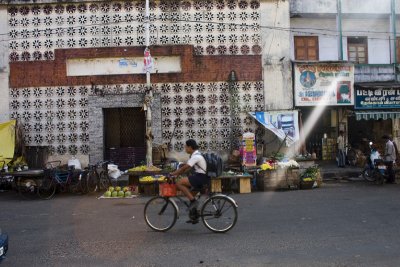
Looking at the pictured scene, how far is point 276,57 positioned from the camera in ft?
55.0

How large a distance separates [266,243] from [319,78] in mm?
11588

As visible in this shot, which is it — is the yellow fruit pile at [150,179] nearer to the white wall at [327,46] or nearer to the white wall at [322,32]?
the white wall at [322,32]

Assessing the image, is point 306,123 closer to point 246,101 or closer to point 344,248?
point 246,101

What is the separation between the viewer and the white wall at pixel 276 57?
16.7 meters

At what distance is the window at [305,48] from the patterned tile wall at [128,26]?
96.7 inches

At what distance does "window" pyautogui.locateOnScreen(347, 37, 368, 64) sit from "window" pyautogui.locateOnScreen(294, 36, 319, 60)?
163 cm

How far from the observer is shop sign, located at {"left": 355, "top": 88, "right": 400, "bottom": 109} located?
1733 cm

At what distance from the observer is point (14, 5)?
16562 millimetres

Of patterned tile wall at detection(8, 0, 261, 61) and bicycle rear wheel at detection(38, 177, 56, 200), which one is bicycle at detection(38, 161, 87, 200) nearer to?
bicycle rear wheel at detection(38, 177, 56, 200)

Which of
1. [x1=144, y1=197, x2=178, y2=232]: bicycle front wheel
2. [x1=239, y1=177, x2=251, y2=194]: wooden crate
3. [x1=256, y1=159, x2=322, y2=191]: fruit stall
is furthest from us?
[x1=256, y1=159, x2=322, y2=191]: fruit stall

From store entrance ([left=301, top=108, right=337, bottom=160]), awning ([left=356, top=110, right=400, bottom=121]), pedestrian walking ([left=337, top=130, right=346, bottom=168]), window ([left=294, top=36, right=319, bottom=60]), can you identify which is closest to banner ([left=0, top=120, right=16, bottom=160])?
window ([left=294, top=36, right=319, bottom=60])

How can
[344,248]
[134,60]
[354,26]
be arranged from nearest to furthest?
[344,248], [134,60], [354,26]

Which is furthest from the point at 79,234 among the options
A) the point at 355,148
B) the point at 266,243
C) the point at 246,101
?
the point at 355,148

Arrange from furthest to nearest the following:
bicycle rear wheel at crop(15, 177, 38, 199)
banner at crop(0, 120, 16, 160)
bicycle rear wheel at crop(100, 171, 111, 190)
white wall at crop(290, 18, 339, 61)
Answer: white wall at crop(290, 18, 339, 61) → banner at crop(0, 120, 16, 160) → bicycle rear wheel at crop(100, 171, 111, 190) → bicycle rear wheel at crop(15, 177, 38, 199)
